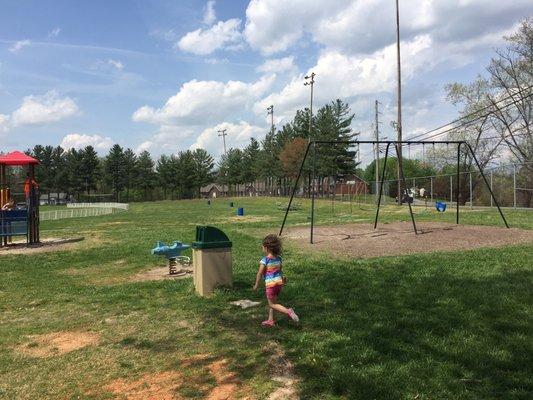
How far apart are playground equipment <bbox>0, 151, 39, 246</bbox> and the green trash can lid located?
1039cm

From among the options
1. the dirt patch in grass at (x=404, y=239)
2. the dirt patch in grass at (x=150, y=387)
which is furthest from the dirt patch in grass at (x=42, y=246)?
the dirt patch in grass at (x=150, y=387)

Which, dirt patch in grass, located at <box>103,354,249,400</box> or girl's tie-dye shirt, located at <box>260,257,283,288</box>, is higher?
girl's tie-dye shirt, located at <box>260,257,283,288</box>

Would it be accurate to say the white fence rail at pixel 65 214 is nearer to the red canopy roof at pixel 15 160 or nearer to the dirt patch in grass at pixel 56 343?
the red canopy roof at pixel 15 160

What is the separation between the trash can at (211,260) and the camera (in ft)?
24.8

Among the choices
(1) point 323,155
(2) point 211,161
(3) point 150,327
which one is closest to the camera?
(3) point 150,327

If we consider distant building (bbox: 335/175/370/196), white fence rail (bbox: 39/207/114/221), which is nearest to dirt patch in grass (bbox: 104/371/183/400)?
distant building (bbox: 335/175/370/196)

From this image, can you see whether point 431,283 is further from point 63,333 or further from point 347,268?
point 63,333

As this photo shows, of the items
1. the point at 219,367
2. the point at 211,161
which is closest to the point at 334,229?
the point at 219,367

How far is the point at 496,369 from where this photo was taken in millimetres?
4324

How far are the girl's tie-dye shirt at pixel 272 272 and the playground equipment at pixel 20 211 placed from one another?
40.3 feet

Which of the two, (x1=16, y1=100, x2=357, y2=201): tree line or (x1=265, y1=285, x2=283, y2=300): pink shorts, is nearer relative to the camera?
(x1=265, y1=285, x2=283, y2=300): pink shorts

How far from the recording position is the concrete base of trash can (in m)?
7.55

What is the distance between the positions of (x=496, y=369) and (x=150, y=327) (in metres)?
3.85

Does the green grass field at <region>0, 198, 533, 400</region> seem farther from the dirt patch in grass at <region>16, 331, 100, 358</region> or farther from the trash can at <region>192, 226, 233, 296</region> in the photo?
the trash can at <region>192, 226, 233, 296</region>
